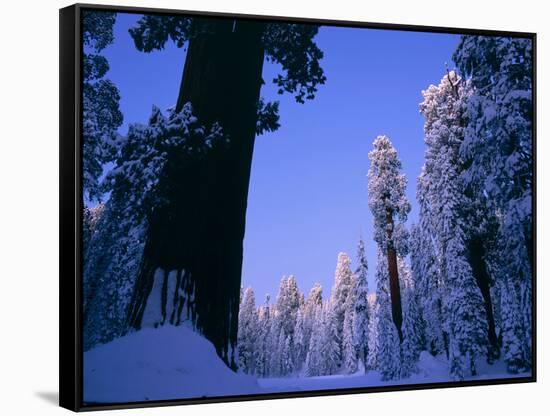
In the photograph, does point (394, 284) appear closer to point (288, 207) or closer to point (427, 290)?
point (427, 290)

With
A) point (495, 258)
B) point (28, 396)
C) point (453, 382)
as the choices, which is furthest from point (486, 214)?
point (28, 396)

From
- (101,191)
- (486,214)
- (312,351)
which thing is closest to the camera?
(101,191)

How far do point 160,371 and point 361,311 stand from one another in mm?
2222

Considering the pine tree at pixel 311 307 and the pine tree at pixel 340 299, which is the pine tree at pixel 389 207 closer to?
the pine tree at pixel 340 299

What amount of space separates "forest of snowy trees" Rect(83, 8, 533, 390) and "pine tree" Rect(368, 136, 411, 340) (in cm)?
1

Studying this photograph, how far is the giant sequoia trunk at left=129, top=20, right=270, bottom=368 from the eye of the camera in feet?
38.2

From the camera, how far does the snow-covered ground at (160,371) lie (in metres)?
11.4

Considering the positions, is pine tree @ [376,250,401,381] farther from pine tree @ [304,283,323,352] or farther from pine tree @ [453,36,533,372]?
pine tree @ [453,36,533,372]

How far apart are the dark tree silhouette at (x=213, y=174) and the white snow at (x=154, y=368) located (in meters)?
0.14

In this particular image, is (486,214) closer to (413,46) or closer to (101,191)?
(413,46)

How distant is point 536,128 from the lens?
44.3 ft

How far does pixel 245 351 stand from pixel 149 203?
1.68 metres

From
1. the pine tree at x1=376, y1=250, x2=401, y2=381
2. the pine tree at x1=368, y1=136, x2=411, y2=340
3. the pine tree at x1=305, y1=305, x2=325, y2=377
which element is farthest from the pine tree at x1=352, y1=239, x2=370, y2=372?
the pine tree at x1=305, y1=305, x2=325, y2=377

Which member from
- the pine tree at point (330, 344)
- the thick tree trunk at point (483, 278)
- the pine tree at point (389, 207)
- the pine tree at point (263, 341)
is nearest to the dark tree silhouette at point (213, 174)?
the pine tree at point (263, 341)
